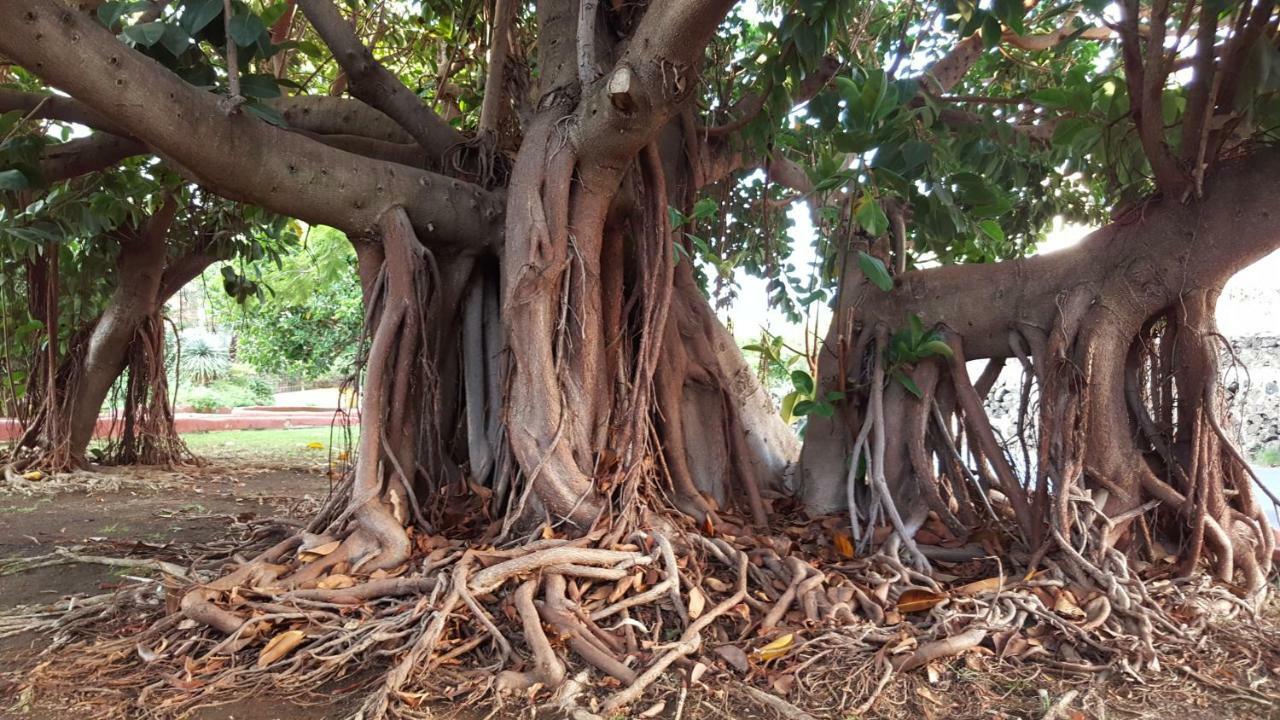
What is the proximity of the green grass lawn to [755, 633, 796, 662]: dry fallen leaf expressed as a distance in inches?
178

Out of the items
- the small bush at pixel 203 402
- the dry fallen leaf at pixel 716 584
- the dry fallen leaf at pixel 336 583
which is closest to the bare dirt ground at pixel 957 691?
the dry fallen leaf at pixel 716 584

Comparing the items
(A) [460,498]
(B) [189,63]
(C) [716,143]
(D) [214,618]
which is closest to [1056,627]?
(A) [460,498]

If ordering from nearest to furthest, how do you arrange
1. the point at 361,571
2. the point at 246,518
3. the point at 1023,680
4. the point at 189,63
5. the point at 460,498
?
1. the point at 1023,680
2. the point at 361,571
3. the point at 189,63
4. the point at 460,498
5. the point at 246,518

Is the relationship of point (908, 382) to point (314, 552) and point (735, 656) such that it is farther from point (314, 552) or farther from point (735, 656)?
point (314, 552)

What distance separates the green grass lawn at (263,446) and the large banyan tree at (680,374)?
327 cm

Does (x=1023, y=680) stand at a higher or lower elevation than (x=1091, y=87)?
lower

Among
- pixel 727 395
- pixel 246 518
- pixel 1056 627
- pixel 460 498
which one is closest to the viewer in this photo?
pixel 1056 627

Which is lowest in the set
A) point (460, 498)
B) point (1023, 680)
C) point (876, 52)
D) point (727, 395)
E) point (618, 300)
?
point (1023, 680)

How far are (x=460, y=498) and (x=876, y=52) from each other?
3133mm

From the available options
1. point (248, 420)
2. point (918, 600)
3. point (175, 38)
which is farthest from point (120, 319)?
point (248, 420)

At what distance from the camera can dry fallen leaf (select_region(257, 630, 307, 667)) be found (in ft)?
6.72

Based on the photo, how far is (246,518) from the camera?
13.0 ft

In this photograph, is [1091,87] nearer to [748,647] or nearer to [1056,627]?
[1056,627]

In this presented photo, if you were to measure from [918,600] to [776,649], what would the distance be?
1.92 feet
